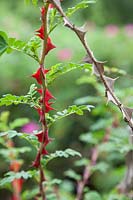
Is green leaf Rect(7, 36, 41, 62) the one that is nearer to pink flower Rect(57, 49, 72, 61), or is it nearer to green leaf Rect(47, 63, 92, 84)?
green leaf Rect(47, 63, 92, 84)

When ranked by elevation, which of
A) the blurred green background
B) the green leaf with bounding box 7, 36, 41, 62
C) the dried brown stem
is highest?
the blurred green background

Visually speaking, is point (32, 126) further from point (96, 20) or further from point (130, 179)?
point (96, 20)

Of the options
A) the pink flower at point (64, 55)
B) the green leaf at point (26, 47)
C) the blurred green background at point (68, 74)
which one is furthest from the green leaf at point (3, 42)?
the pink flower at point (64, 55)

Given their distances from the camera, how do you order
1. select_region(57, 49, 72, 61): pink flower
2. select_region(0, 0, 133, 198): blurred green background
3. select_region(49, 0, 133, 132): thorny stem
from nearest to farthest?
select_region(49, 0, 133, 132): thorny stem < select_region(0, 0, 133, 198): blurred green background < select_region(57, 49, 72, 61): pink flower

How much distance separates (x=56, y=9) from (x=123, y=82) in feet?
7.59

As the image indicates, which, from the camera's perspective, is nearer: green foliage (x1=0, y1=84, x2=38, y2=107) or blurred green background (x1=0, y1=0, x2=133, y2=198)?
green foliage (x1=0, y1=84, x2=38, y2=107)

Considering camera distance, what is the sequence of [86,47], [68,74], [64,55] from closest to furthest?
1. [86,47]
2. [68,74]
3. [64,55]

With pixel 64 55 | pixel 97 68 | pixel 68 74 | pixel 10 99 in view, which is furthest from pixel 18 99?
pixel 64 55

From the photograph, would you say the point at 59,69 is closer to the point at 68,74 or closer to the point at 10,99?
the point at 10,99

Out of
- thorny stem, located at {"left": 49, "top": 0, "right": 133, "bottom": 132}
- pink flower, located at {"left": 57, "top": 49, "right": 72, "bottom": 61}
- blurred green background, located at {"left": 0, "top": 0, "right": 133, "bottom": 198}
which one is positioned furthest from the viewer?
pink flower, located at {"left": 57, "top": 49, "right": 72, "bottom": 61}

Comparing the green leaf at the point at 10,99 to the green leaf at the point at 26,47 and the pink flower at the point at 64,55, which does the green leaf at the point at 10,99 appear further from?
the pink flower at the point at 64,55

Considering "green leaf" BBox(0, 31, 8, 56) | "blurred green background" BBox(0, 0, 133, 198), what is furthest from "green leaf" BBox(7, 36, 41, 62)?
"blurred green background" BBox(0, 0, 133, 198)

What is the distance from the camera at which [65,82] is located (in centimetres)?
325

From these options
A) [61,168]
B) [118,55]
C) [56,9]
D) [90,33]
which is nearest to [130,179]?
[56,9]
